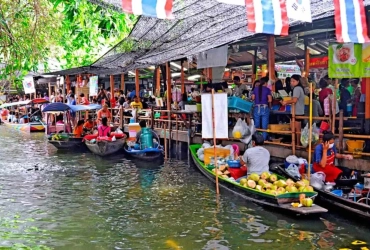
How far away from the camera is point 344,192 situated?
923 centimetres

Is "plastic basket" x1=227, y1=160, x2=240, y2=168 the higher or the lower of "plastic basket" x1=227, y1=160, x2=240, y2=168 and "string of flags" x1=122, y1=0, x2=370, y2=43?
the lower

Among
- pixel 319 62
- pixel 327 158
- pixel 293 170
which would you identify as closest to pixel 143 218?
pixel 293 170

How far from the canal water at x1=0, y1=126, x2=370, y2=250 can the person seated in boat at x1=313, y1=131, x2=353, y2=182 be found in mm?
1017

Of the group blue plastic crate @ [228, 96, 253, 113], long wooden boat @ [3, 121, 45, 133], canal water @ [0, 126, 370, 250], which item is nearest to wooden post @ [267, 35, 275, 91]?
blue plastic crate @ [228, 96, 253, 113]

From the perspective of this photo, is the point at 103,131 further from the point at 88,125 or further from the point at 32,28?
the point at 32,28

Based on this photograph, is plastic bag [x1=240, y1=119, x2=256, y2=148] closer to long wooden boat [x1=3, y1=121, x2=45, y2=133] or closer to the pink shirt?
the pink shirt

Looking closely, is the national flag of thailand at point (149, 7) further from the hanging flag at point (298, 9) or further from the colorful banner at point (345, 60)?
the colorful banner at point (345, 60)

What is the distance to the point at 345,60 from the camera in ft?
33.6

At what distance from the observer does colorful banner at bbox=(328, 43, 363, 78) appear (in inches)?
396

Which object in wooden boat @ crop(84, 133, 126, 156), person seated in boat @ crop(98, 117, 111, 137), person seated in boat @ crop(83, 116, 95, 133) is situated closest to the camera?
wooden boat @ crop(84, 133, 126, 156)

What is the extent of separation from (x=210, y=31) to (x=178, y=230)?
3.82 metres

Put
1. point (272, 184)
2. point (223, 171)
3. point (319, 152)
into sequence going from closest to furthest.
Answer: point (272, 184), point (319, 152), point (223, 171)

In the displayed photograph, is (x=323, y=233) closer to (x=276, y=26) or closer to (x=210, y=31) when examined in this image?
(x=276, y=26)

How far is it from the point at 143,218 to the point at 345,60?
5.22m
